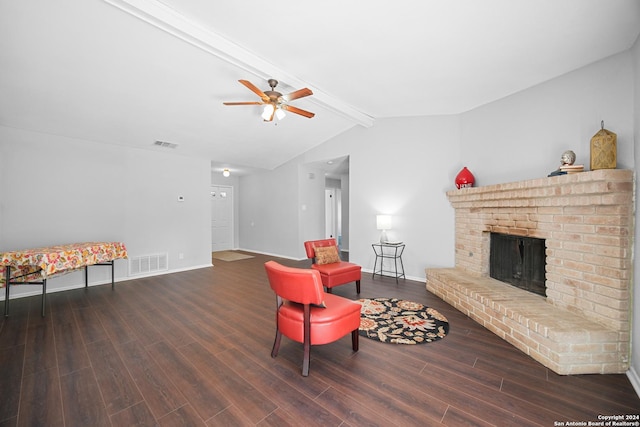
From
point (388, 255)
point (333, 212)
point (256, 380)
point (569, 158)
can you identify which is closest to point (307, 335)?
point (256, 380)

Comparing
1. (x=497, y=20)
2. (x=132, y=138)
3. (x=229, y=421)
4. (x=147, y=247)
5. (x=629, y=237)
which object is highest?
(x=497, y=20)

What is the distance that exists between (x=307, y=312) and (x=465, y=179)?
3315mm

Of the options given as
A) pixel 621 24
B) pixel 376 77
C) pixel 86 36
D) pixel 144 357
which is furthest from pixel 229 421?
pixel 621 24

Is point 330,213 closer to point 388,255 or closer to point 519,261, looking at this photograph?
point 388,255

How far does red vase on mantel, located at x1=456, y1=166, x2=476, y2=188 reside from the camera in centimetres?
404

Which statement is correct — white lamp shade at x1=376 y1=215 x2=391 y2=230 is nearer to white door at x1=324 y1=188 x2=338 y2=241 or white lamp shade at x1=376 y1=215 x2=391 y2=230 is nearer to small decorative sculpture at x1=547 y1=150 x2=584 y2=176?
small decorative sculpture at x1=547 y1=150 x2=584 y2=176

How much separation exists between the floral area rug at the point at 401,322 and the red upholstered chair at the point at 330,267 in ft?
1.54

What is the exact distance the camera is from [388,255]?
5133 mm

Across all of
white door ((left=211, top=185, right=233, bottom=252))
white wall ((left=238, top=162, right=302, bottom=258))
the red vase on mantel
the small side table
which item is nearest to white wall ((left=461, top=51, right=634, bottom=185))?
the red vase on mantel

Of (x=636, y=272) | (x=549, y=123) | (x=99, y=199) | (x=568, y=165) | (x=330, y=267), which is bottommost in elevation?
(x=330, y=267)

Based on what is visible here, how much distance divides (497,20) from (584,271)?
2399 mm

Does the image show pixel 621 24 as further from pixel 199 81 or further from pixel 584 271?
pixel 199 81

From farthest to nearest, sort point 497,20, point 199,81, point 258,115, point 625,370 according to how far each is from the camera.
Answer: point 258,115, point 199,81, point 497,20, point 625,370

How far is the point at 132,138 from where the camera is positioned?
15.5ft
